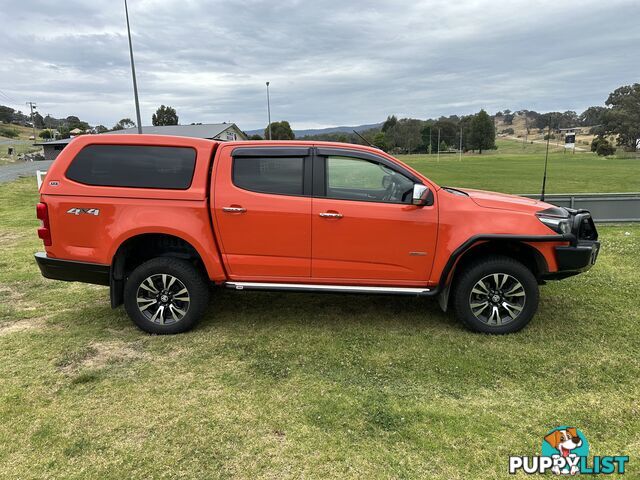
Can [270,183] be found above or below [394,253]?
above

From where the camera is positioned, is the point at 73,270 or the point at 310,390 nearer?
the point at 310,390

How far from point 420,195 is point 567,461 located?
232 centimetres

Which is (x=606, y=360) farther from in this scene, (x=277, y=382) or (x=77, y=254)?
(x=77, y=254)

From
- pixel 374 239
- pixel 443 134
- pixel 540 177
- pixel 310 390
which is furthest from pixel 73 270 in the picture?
pixel 443 134

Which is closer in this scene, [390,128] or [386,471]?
[386,471]

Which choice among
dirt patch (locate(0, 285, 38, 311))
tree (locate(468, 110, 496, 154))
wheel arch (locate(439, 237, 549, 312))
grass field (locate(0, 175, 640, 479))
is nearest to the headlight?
wheel arch (locate(439, 237, 549, 312))

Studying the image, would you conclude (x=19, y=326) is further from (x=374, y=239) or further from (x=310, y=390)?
(x=374, y=239)

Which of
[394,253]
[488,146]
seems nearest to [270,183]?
[394,253]

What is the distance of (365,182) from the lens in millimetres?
4562

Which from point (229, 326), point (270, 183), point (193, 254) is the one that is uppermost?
point (270, 183)

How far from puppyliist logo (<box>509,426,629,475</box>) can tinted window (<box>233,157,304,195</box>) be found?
2.84 m

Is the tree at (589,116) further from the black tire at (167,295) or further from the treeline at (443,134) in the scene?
the black tire at (167,295)

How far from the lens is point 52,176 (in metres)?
4.44

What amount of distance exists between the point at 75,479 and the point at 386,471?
1.81 metres
